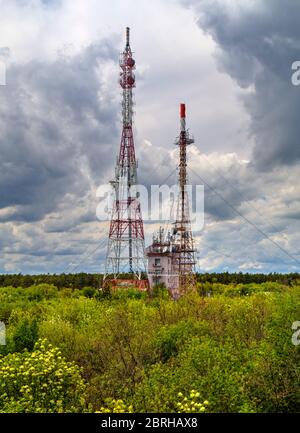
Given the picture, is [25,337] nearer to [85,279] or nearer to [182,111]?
[182,111]

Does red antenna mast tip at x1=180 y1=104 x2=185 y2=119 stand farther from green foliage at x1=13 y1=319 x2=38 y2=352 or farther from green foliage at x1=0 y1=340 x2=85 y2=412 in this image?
green foliage at x1=0 y1=340 x2=85 y2=412

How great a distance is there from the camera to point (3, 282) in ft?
408

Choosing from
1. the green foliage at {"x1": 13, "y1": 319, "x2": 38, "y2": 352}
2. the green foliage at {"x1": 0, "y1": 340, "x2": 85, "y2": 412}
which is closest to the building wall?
the green foliage at {"x1": 13, "y1": 319, "x2": 38, "y2": 352}

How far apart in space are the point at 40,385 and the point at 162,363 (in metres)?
7.01

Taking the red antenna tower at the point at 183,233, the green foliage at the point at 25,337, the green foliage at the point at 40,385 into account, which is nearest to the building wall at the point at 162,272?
the red antenna tower at the point at 183,233

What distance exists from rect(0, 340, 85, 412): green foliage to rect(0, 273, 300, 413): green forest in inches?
1.6

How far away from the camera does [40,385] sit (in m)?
22.3

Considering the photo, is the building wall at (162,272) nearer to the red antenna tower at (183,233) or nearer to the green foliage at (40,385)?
the red antenna tower at (183,233)

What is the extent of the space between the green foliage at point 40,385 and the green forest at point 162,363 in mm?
40

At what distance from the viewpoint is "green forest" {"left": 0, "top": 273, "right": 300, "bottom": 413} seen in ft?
65.7

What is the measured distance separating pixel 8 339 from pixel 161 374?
45.4ft

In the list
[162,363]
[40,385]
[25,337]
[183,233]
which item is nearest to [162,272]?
[183,233]

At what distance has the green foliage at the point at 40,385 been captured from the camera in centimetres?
2178

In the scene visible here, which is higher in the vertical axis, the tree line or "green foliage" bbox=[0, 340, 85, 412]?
the tree line
